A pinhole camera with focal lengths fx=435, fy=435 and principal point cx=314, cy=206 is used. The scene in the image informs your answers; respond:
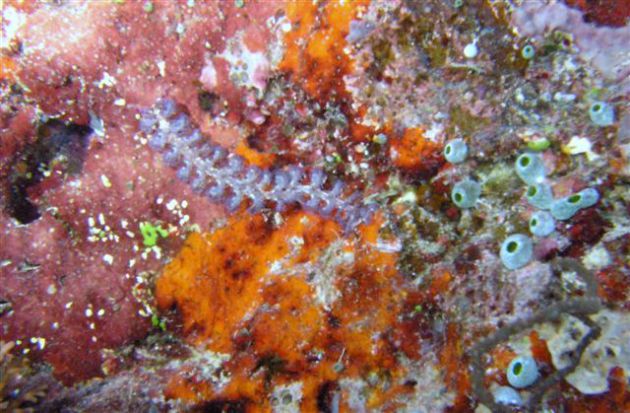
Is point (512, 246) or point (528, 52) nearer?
point (512, 246)

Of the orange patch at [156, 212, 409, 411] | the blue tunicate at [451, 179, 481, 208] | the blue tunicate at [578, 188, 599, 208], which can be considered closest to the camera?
the blue tunicate at [578, 188, 599, 208]

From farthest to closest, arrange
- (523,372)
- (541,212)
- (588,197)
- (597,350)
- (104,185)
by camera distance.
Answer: (104,185) < (541,212) < (588,197) < (523,372) < (597,350)

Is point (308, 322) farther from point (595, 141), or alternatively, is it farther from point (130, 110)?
point (595, 141)

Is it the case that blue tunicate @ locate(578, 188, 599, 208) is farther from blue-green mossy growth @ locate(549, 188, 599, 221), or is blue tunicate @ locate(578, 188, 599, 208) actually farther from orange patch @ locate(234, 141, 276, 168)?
orange patch @ locate(234, 141, 276, 168)

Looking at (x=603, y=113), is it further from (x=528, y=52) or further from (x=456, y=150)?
(x=456, y=150)

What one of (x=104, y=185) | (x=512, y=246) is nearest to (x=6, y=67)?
(x=104, y=185)

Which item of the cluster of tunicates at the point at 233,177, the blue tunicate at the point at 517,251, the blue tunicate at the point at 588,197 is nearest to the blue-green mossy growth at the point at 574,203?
the blue tunicate at the point at 588,197

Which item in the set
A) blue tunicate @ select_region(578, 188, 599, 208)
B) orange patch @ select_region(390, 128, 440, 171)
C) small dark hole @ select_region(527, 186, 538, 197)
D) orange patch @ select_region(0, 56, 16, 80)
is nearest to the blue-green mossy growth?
blue tunicate @ select_region(578, 188, 599, 208)
